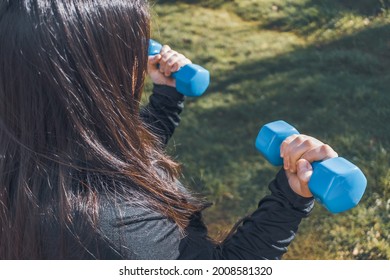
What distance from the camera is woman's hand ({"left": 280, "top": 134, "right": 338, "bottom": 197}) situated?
4.75ft

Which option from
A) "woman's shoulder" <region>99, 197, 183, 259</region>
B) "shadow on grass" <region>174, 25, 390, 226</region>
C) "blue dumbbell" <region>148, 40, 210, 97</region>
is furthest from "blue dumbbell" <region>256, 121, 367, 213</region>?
"shadow on grass" <region>174, 25, 390, 226</region>

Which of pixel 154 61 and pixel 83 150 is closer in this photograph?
pixel 83 150

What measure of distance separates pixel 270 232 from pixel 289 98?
2.34 m

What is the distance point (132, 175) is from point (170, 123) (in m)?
0.68

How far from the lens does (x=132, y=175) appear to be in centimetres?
143

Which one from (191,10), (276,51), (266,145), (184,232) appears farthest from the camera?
(191,10)

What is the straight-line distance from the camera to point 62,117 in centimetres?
138

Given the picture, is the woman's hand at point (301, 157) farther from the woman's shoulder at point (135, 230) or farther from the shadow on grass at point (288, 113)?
A: the shadow on grass at point (288, 113)

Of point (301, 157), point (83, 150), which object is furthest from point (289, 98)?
point (83, 150)

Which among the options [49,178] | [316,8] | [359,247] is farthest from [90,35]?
[316,8]

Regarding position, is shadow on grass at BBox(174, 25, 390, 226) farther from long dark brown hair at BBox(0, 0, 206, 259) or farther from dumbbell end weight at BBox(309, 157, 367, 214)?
long dark brown hair at BBox(0, 0, 206, 259)

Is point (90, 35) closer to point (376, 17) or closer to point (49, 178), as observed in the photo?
point (49, 178)

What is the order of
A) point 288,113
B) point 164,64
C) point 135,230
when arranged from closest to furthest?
1. point 135,230
2. point 164,64
3. point 288,113

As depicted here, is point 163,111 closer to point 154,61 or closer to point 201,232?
point 154,61
